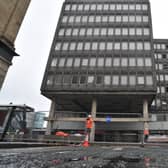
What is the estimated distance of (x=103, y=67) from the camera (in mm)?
42656

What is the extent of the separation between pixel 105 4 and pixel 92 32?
967 centimetres

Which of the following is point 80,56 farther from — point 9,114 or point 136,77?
point 9,114

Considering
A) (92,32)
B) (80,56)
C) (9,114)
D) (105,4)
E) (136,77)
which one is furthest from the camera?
(105,4)

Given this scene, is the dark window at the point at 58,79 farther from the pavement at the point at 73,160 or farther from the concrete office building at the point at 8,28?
the pavement at the point at 73,160

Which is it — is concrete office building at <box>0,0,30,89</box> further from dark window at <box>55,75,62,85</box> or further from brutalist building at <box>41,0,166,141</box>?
dark window at <box>55,75,62,85</box>

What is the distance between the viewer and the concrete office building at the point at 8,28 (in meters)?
6.19

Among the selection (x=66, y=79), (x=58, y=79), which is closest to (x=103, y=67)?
(x=66, y=79)

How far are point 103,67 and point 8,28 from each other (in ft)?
120

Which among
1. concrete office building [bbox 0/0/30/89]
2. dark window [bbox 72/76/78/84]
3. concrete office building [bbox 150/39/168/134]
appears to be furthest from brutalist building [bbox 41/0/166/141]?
concrete office building [bbox 0/0/30/89]

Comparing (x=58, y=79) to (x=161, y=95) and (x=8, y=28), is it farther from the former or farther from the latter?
(x=8, y=28)

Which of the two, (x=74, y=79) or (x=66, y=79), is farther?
(x=66, y=79)

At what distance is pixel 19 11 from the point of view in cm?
729

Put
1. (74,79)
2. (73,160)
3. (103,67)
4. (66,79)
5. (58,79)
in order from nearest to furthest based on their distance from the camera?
(73,160), (74,79), (66,79), (58,79), (103,67)

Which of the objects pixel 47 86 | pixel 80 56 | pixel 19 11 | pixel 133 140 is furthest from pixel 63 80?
pixel 19 11
